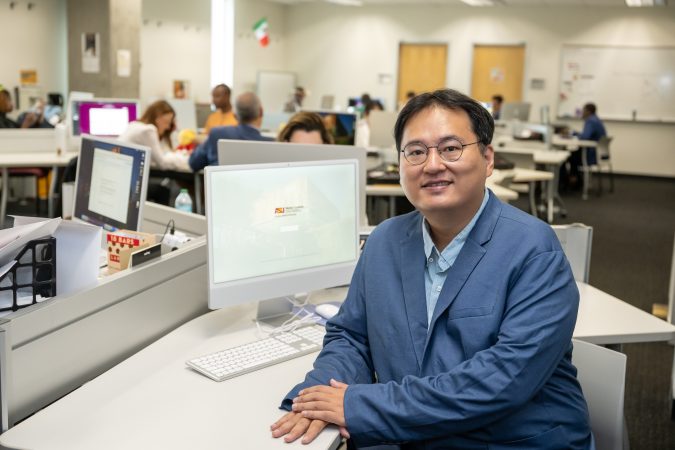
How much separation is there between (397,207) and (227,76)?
A: 832cm

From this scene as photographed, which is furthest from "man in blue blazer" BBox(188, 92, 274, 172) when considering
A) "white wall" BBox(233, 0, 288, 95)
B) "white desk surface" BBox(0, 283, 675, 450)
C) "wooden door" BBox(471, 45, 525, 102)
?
"wooden door" BBox(471, 45, 525, 102)

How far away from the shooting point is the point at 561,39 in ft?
42.9

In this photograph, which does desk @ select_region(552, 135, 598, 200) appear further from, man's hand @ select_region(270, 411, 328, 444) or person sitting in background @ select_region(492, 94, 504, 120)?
man's hand @ select_region(270, 411, 328, 444)

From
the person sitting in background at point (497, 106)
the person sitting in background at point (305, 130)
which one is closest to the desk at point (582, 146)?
the person sitting in background at point (497, 106)

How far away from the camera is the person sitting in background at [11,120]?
7.27 m

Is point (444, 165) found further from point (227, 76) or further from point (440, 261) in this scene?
point (227, 76)

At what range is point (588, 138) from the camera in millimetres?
10953

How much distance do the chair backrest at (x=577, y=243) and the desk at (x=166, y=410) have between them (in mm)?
1244

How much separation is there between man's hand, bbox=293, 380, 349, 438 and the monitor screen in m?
5.23

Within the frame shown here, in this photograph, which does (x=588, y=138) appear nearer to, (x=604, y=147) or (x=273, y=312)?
(x=604, y=147)

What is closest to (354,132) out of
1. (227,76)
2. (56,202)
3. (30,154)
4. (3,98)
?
(56,202)

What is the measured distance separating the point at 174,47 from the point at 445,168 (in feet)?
35.7

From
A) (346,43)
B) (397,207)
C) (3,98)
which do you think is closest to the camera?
(397,207)

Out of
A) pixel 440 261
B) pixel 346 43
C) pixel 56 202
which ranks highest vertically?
pixel 346 43
